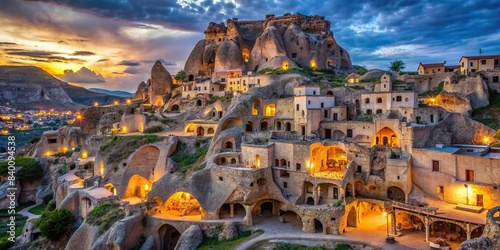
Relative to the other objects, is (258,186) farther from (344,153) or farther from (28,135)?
(28,135)

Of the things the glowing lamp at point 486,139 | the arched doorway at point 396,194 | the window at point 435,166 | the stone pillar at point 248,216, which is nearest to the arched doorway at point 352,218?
the arched doorway at point 396,194

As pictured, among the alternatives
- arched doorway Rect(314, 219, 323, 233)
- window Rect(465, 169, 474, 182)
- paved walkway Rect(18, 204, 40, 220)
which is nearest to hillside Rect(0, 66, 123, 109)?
paved walkway Rect(18, 204, 40, 220)

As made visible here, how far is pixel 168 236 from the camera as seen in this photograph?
124 feet

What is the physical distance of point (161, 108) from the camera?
2702 inches

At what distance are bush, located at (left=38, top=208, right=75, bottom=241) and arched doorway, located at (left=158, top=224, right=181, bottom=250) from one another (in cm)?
1280

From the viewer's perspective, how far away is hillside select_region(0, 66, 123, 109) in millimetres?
117062

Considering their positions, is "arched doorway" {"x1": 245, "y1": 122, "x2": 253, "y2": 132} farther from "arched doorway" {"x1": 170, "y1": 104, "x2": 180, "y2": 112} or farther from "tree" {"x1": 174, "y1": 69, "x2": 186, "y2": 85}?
"tree" {"x1": 174, "y1": 69, "x2": 186, "y2": 85}

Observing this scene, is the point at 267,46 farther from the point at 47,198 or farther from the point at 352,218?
the point at 47,198

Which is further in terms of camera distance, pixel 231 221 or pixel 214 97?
pixel 214 97

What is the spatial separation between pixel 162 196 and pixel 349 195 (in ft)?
66.1

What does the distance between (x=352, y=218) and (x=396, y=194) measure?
5.24 meters

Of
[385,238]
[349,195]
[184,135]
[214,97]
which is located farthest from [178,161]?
[385,238]

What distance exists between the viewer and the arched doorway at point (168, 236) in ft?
120

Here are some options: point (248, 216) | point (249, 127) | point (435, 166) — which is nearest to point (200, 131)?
point (249, 127)
